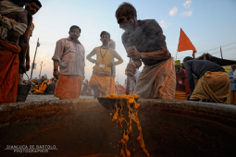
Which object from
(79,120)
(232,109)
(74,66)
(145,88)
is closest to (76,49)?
(74,66)

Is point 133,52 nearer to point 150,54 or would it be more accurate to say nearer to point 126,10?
point 150,54

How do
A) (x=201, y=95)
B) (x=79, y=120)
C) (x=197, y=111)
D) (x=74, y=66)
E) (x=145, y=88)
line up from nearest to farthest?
(x=197, y=111) < (x=79, y=120) < (x=145, y=88) < (x=201, y=95) < (x=74, y=66)

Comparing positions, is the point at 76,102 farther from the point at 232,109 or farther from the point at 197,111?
the point at 232,109

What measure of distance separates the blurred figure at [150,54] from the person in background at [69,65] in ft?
6.34

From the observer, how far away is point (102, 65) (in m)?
4.11

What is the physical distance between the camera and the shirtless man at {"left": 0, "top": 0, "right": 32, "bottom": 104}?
6.38 ft

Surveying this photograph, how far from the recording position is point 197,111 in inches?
46.8

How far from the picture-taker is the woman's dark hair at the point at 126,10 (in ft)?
6.62

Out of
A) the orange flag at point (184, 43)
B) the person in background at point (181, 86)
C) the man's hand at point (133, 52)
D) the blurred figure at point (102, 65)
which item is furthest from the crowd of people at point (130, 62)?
the orange flag at point (184, 43)

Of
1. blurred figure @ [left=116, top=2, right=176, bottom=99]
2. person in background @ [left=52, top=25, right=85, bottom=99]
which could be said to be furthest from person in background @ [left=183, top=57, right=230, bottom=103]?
person in background @ [left=52, top=25, right=85, bottom=99]

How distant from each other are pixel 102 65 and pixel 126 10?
7.62ft

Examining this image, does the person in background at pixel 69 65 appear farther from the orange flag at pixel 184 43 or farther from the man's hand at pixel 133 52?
the orange flag at pixel 184 43

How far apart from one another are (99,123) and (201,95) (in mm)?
2861

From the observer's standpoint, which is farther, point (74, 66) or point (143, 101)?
point (74, 66)
